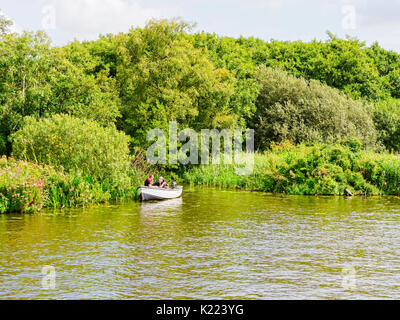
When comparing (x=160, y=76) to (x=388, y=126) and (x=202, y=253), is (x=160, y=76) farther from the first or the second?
(x=202, y=253)

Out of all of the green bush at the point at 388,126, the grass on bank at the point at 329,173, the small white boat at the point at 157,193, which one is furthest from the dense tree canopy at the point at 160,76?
Answer: the green bush at the point at 388,126

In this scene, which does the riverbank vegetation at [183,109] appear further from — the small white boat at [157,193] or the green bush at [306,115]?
the small white boat at [157,193]

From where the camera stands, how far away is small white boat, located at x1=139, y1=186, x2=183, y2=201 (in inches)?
1061

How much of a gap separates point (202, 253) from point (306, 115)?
1253 inches

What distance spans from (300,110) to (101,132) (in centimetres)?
2298

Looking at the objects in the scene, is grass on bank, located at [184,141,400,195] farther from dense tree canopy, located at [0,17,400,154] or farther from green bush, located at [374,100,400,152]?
green bush, located at [374,100,400,152]

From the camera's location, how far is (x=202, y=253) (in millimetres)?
15367

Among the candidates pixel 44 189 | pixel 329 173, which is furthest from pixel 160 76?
pixel 44 189

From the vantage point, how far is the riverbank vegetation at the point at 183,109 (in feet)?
85.5

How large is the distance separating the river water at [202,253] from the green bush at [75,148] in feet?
7.74

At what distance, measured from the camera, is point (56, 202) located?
23.3m

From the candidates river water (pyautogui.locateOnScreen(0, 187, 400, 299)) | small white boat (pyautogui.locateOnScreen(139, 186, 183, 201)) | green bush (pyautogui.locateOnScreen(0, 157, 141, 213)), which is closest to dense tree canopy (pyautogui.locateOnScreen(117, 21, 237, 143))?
small white boat (pyautogui.locateOnScreen(139, 186, 183, 201))

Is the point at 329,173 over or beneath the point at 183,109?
beneath
